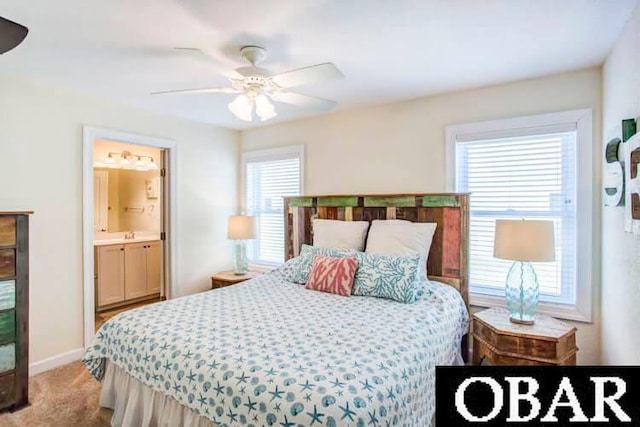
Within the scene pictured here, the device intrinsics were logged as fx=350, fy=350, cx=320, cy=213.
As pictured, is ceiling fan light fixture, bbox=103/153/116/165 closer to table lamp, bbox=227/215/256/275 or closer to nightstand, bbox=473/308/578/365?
table lamp, bbox=227/215/256/275

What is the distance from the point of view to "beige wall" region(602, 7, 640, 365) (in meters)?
1.74

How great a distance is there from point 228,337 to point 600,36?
2691 millimetres

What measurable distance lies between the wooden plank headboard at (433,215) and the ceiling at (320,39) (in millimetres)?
985

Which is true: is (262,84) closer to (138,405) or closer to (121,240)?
(138,405)

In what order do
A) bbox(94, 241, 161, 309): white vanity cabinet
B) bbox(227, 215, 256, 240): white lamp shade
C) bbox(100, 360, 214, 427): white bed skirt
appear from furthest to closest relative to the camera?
bbox(94, 241, 161, 309): white vanity cabinet
bbox(227, 215, 256, 240): white lamp shade
bbox(100, 360, 214, 427): white bed skirt

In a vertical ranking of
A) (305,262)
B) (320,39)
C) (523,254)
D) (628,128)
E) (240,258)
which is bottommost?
(240,258)

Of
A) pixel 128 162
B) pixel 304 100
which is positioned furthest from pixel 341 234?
pixel 128 162

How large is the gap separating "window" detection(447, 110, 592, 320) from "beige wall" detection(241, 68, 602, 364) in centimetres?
9

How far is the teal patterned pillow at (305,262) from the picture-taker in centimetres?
293

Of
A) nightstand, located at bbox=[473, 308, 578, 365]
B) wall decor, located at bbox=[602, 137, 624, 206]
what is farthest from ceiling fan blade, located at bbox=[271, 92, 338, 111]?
nightstand, located at bbox=[473, 308, 578, 365]

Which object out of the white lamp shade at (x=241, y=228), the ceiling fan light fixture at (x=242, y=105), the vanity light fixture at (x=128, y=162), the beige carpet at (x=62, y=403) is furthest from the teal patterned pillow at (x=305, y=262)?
the vanity light fixture at (x=128, y=162)

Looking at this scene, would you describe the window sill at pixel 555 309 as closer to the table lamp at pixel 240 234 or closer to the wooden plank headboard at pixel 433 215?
the wooden plank headboard at pixel 433 215

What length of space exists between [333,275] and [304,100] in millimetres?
1290

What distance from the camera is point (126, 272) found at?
15.3 ft
